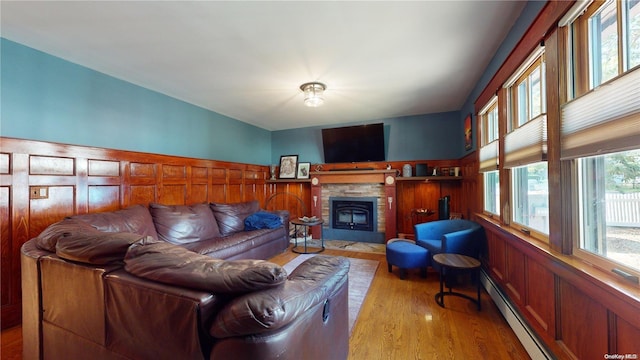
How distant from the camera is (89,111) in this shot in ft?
8.95

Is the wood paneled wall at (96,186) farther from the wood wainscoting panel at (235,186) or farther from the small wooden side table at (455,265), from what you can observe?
the small wooden side table at (455,265)

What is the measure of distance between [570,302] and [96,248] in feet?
8.40

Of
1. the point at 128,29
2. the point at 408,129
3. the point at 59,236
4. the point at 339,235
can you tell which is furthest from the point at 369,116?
the point at 59,236

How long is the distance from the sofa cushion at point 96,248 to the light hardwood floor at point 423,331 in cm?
134

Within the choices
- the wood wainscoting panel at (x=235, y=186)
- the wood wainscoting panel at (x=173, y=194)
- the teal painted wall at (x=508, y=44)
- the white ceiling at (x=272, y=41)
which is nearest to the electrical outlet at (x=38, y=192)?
the wood wainscoting panel at (x=173, y=194)

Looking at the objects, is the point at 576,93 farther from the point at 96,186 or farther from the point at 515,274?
the point at 96,186

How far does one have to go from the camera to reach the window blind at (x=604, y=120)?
96 centimetres

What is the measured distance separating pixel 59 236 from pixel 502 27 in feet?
11.9

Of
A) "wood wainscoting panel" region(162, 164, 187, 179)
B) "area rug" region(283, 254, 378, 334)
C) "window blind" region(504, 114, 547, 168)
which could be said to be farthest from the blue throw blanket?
"window blind" region(504, 114, 547, 168)

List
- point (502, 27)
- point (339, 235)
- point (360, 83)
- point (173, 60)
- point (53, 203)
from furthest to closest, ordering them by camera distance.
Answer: point (339, 235) < point (360, 83) < point (173, 60) < point (53, 203) < point (502, 27)

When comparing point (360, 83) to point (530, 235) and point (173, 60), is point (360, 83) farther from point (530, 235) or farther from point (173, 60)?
point (530, 235)

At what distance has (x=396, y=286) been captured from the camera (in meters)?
2.87

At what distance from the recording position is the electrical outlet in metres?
2.25

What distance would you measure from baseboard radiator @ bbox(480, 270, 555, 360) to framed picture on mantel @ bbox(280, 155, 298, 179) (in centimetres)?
419
